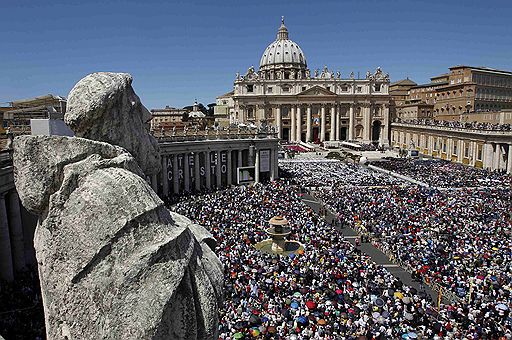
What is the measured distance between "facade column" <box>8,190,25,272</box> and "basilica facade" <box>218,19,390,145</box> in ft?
308

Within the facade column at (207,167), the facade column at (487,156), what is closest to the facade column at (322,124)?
the facade column at (487,156)

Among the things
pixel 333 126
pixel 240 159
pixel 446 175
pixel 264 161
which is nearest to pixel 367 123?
pixel 333 126

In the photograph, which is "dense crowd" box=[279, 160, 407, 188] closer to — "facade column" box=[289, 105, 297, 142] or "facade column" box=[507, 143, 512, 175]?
"facade column" box=[507, 143, 512, 175]

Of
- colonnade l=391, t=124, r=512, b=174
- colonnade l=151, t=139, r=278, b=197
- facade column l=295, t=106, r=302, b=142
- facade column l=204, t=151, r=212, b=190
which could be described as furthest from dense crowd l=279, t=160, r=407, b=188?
facade column l=295, t=106, r=302, b=142

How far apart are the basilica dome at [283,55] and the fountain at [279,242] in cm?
12106

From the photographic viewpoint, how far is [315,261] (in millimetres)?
22250

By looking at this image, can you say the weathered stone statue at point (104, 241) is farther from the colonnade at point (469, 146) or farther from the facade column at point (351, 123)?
the facade column at point (351, 123)

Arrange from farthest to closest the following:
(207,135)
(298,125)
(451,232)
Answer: (298,125)
(207,135)
(451,232)

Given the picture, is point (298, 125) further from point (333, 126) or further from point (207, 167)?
point (207, 167)

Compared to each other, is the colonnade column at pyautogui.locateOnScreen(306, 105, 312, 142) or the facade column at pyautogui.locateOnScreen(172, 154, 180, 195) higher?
the colonnade column at pyautogui.locateOnScreen(306, 105, 312, 142)

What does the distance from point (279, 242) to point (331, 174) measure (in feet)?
99.0

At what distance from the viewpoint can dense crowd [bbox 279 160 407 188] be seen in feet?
161

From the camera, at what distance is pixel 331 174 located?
55.3 metres

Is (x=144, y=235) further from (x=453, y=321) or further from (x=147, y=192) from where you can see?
(x=453, y=321)
